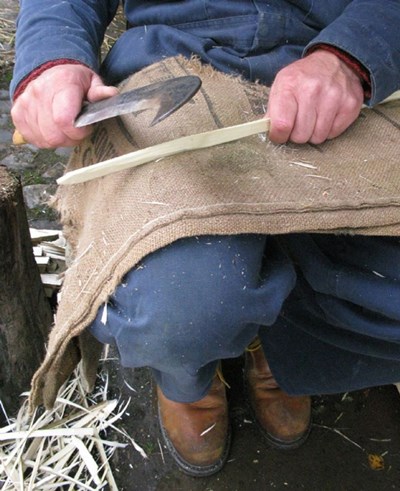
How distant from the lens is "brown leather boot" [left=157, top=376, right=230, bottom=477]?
1.24 metres

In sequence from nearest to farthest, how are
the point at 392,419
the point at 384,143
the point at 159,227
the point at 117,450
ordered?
the point at 159,227, the point at 384,143, the point at 117,450, the point at 392,419

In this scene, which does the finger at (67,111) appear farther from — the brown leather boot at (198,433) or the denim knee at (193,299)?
the brown leather boot at (198,433)

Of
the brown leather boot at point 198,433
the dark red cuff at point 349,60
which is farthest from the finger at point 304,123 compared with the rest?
the brown leather boot at point 198,433

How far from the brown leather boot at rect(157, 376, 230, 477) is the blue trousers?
22 cm

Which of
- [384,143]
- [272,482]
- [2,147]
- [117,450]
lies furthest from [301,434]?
[2,147]

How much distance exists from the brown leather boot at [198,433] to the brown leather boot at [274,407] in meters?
0.09

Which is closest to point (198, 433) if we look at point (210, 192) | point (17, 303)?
point (17, 303)

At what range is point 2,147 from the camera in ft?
6.49

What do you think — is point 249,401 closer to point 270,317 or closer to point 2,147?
point 270,317

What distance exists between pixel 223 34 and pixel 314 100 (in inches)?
10.1

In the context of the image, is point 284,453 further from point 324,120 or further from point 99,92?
point 99,92

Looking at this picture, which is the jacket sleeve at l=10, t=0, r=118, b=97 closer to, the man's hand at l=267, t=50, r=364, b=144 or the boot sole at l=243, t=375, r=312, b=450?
the man's hand at l=267, t=50, r=364, b=144

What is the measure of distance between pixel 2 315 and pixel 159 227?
19.9 inches

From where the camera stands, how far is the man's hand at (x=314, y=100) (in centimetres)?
90
